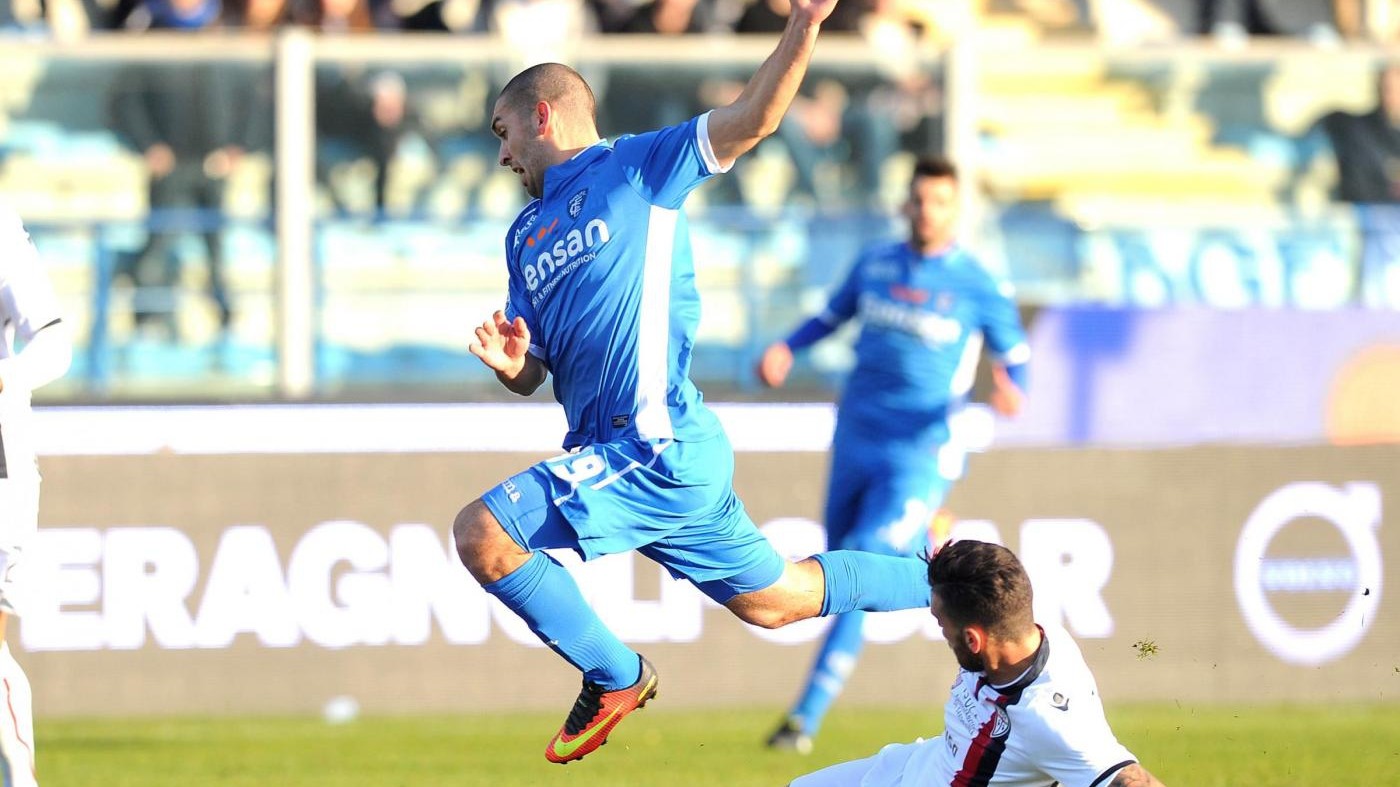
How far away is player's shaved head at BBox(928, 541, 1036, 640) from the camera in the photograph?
15.8ft

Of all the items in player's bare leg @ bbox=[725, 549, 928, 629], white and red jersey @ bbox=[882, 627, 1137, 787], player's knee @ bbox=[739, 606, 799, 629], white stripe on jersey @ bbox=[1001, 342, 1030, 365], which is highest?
white and red jersey @ bbox=[882, 627, 1137, 787]

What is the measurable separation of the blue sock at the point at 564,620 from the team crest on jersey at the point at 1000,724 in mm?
1396

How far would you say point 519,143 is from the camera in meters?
5.89

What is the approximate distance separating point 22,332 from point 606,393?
1.66m

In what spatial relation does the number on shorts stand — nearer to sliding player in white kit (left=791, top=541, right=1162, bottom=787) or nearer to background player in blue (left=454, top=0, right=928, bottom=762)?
background player in blue (left=454, top=0, right=928, bottom=762)

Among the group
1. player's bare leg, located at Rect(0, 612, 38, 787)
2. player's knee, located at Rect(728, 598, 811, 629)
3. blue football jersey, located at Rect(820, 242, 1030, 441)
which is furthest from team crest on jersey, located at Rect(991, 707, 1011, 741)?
blue football jersey, located at Rect(820, 242, 1030, 441)

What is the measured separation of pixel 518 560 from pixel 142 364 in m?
5.74

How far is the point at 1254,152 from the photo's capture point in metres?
13.1

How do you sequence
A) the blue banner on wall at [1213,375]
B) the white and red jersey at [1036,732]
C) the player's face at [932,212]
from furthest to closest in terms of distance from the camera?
the blue banner on wall at [1213,375]
the player's face at [932,212]
the white and red jersey at [1036,732]

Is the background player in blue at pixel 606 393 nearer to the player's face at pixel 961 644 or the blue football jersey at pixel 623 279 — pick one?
the blue football jersey at pixel 623 279

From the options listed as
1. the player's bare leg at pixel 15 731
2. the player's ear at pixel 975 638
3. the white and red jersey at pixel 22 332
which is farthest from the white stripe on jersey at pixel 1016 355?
the player's bare leg at pixel 15 731

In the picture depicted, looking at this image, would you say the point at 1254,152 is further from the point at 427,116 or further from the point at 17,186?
the point at 17,186

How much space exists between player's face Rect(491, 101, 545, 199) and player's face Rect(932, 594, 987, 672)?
1794 millimetres

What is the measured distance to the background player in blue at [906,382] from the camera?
344 inches
